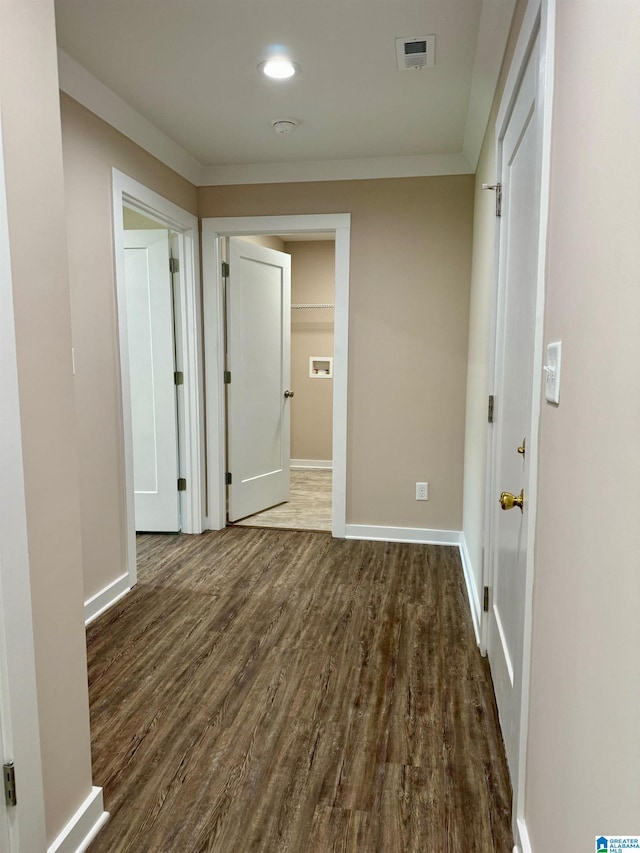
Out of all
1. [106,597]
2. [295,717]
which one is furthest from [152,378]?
[295,717]

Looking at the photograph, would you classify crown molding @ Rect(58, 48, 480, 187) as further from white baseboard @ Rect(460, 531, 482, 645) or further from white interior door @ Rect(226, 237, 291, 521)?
white baseboard @ Rect(460, 531, 482, 645)

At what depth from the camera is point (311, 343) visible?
649 centimetres

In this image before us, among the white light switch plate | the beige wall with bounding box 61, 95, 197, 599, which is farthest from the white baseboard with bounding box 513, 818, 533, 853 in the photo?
the beige wall with bounding box 61, 95, 197, 599

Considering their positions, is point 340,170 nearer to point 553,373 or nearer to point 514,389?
point 514,389

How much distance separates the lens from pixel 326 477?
242 inches

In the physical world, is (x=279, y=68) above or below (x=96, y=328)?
above

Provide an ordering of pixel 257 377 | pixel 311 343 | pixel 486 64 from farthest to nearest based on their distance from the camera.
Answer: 1. pixel 311 343
2. pixel 257 377
3. pixel 486 64

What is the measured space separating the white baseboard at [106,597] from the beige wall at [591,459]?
2132mm

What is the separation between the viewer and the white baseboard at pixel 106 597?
2703 mm

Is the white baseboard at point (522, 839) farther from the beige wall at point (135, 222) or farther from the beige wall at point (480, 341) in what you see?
the beige wall at point (135, 222)

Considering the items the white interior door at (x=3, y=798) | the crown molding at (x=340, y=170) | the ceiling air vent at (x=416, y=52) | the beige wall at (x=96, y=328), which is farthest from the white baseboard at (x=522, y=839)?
the crown molding at (x=340, y=170)

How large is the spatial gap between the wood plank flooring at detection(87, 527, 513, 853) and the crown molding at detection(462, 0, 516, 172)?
241 cm

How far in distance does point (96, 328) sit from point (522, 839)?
254 centimetres

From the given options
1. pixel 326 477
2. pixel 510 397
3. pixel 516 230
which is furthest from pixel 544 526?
pixel 326 477
